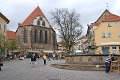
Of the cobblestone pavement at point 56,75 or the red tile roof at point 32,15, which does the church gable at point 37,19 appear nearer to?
the red tile roof at point 32,15

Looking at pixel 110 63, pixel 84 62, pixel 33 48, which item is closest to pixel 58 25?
pixel 33 48

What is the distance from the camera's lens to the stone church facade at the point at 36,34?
76.6 meters

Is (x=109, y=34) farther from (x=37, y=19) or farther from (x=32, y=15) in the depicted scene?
(x=32, y=15)

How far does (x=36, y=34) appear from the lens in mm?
78062

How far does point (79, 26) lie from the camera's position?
58844mm

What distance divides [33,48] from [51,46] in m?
8.82

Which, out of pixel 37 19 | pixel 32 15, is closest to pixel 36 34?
pixel 37 19

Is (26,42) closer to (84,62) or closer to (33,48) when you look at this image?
(33,48)

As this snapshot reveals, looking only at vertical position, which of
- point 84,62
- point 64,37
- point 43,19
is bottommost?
point 84,62

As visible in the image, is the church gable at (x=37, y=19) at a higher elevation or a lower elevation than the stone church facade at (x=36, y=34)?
higher

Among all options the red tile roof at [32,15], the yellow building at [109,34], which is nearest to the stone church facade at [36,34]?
the red tile roof at [32,15]

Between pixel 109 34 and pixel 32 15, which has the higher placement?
pixel 32 15

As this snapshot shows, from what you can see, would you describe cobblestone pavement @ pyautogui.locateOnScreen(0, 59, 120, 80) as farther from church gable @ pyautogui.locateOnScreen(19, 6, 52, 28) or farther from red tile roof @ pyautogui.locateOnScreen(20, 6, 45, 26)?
red tile roof @ pyautogui.locateOnScreen(20, 6, 45, 26)

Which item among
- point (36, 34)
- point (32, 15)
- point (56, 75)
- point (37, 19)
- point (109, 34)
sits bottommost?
point (56, 75)
